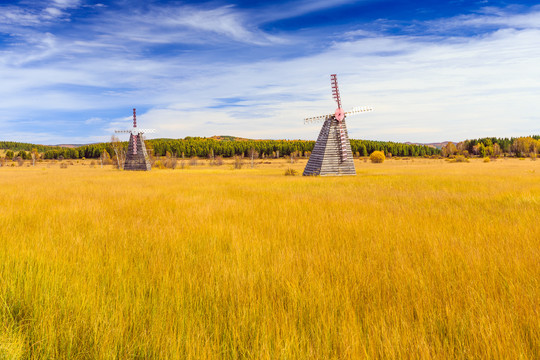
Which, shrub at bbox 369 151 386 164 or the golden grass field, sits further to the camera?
shrub at bbox 369 151 386 164

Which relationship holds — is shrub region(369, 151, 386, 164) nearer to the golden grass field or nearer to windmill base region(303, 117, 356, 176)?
windmill base region(303, 117, 356, 176)

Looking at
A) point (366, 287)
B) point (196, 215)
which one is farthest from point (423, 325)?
point (196, 215)

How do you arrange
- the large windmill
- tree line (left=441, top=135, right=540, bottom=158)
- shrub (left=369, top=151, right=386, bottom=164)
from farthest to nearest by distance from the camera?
1. tree line (left=441, top=135, right=540, bottom=158)
2. shrub (left=369, top=151, right=386, bottom=164)
3. the large windmill

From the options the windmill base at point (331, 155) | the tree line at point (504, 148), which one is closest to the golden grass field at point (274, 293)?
the windmill base at point (331, 155)

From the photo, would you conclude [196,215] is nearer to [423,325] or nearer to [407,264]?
[407,264]

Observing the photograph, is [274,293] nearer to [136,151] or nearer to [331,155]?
[331,155]

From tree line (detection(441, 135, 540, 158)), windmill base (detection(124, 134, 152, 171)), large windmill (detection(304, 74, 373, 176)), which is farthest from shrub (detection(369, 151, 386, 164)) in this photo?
tree line (detection(441, 135, 540, 158))

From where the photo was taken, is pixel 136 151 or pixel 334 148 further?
pixel 136 151

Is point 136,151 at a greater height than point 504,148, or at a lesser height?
lesser

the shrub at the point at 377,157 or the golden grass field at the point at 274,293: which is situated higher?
the shrub at the point at 377,157

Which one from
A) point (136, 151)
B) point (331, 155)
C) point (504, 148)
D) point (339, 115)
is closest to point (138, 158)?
point (136, 151)

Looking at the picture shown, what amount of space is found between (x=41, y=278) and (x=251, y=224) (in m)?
4.25

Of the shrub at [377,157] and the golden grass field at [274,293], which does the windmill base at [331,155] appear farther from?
the shrub at [377,157]

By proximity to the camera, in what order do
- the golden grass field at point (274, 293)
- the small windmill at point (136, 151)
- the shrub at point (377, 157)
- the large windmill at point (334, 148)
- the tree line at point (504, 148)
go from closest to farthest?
the golden grass field at point (274, 293) < the large windmill at point (334, 148) < the small windmill at point (136, 151) < the shrub at point (377, 157) < the tree line at point (504, 148)
